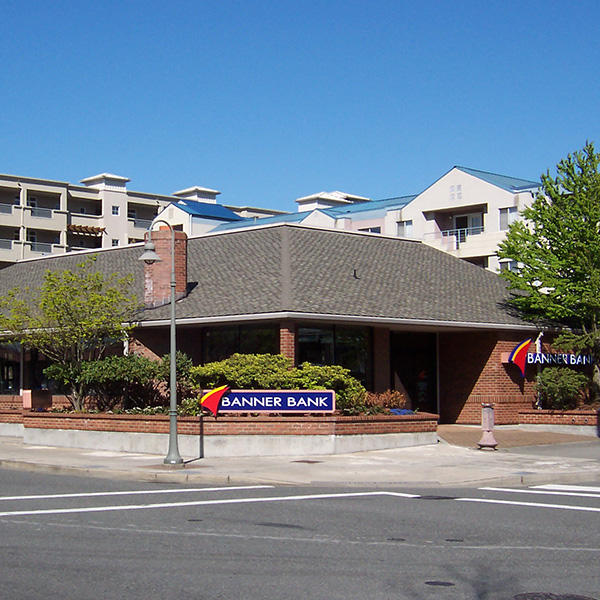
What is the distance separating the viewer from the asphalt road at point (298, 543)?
8.61 metres

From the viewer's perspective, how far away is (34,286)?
34.8 meters

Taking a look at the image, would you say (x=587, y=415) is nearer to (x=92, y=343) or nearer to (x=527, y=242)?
(x=527, y=242)

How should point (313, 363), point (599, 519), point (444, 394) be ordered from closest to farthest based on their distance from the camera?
1. point (599, 519)
2. point (313, 363)
3. point (444, 394)

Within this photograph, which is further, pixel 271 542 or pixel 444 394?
pixel 444 394

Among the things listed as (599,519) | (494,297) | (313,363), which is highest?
(494,297)

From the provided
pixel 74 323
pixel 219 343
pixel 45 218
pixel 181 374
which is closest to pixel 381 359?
pixel 219 343

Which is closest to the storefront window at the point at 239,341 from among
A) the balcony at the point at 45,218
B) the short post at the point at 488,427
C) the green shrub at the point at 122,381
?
the green shrub at the point at 122,381

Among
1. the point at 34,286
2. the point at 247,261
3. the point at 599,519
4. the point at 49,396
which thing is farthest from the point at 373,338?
the point at 599,519

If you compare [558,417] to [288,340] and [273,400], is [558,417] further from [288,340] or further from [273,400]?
[273,400]

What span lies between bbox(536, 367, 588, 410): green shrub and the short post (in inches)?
250

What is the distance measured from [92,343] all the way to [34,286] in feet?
27.7

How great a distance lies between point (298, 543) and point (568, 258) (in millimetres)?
21195

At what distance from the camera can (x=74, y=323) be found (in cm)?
2653

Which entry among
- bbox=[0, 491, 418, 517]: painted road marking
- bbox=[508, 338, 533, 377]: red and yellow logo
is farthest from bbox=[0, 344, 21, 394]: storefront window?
bbox=[0, 491, 418, 517]: painted road marking
